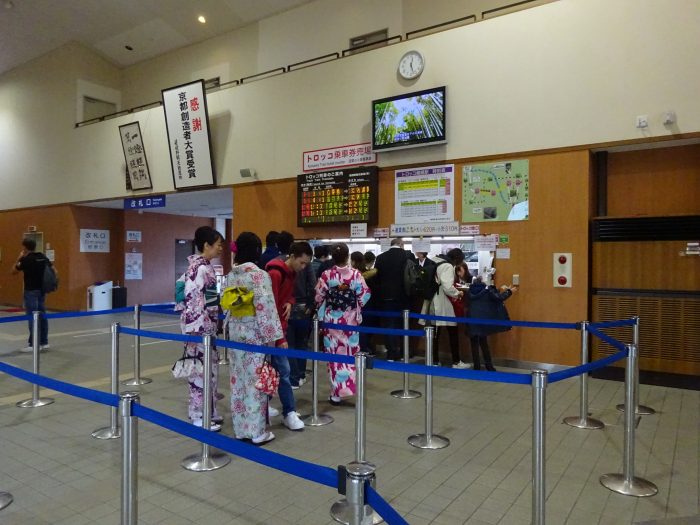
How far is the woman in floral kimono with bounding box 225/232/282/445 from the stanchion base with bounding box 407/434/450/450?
1.11 meters

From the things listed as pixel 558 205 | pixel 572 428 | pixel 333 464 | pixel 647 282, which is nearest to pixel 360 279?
pixel 333 464

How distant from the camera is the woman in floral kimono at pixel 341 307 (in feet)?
15.6

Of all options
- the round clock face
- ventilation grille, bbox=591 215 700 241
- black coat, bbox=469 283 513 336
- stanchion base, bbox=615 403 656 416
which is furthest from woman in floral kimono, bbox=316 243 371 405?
the round clock face

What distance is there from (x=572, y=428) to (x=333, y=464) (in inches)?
85.1

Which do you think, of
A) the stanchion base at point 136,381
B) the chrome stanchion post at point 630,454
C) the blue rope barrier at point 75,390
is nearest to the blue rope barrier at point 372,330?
the chrome stanchion post at point 630,454

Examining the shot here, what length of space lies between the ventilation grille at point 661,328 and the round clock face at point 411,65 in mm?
3967

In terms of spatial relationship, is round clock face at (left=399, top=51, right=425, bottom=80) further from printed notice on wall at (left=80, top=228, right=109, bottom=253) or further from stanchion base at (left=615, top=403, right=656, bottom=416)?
printed notice on wall at (left=80, top=228, right=109, bottom=253)

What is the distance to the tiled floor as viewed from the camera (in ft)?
9.05

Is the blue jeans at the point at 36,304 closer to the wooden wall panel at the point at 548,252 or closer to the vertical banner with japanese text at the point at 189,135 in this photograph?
the vertical banner with japanese text at the point at 189,135

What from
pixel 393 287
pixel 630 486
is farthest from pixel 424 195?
pixel 630 486

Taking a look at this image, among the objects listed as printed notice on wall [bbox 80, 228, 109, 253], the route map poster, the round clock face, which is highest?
the round clock face

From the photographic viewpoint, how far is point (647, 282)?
5.64 meters

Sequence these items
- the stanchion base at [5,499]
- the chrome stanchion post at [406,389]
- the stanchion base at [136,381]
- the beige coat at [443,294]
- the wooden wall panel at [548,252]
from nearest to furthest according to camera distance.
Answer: the stanchion base at [5,499], the chrome stanchion post at [406,389], the stanchion base at [136,381], the wooden wall panel at [548,252], the beige coat at [443,294]

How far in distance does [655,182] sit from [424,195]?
2.86 m
